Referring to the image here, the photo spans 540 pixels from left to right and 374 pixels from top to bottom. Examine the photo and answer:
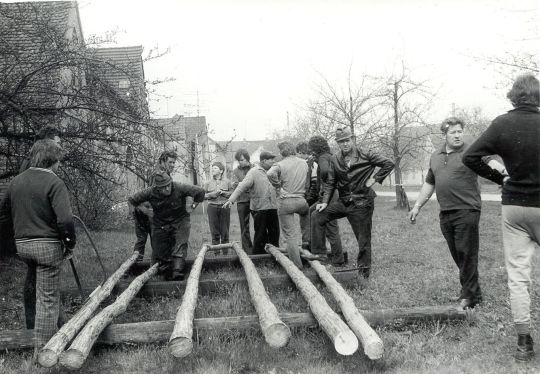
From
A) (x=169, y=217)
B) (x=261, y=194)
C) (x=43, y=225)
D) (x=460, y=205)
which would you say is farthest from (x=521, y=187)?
(x=169, y=217)

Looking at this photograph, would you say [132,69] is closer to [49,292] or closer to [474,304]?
[49,292]

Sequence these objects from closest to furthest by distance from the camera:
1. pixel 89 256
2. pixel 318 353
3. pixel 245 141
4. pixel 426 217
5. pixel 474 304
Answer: pixel 318 353 → pixel 474 304 → pixel 89 256 → pixel 426 217 → pixel 245 141

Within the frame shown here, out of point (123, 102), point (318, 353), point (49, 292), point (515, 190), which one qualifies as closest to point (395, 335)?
point (318, 353)

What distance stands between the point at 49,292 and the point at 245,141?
109 meters

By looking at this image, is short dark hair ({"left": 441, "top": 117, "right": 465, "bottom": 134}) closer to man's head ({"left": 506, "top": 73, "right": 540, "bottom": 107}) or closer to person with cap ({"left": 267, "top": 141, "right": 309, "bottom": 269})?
man's head ({"left": 506, "top": 73, "right": 540, "bottom": 107})

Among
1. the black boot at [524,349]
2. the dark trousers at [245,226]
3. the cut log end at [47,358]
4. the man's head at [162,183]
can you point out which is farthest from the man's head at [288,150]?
the cut log end at [47,358]

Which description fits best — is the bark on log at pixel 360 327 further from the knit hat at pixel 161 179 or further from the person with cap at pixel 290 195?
the knit hat at pixel 161 179

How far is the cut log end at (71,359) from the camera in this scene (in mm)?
3832

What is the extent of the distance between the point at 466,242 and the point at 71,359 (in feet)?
12.8

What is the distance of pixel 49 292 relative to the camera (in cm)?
457

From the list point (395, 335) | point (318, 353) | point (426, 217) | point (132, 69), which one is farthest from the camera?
point (426, 217)

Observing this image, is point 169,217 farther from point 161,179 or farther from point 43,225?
point 43,225

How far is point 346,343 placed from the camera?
388 centimetres

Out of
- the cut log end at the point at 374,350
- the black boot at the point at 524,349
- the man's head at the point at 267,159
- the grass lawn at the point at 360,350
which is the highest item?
the man's head at the point at 267,159
